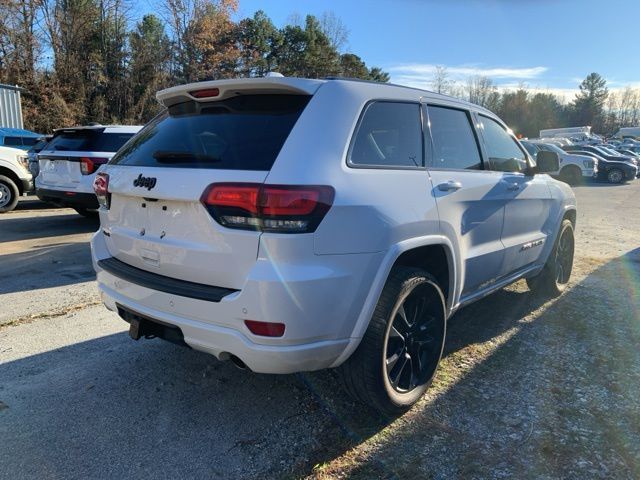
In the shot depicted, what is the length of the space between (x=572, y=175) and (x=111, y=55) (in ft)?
93.0

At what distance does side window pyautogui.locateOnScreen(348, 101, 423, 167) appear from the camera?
272cm

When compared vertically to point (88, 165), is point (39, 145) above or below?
above

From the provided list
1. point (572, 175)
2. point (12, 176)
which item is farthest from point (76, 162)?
point (572, 175)

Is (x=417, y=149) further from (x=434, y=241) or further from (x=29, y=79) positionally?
(x=29, y=79)

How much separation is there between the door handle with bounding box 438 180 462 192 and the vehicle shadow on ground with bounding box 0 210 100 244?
22.9 ft

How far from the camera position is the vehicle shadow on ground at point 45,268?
5.45 metres

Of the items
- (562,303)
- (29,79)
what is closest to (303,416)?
(562,303)

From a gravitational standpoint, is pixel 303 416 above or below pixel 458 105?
below

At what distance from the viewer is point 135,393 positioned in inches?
126

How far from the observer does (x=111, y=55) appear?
32.4 metres

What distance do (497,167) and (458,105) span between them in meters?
0.64

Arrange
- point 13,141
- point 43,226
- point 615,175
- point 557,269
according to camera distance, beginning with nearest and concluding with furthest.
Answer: point 557,269
point 43,226
point 13,141
point 615,175

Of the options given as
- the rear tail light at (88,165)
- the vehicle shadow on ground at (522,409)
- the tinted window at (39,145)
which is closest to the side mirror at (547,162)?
the vehicle shadow on ground at (522,409)

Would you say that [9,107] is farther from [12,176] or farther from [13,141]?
[12,176]
